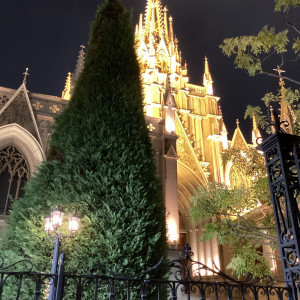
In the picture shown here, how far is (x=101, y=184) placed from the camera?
20.3 feet

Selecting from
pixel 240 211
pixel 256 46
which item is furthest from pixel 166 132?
pixel 256 46

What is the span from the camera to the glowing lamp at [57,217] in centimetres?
563

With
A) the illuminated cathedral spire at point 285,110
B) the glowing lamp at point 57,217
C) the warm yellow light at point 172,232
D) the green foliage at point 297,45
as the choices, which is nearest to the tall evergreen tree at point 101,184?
the glowing lamp at point 57,217

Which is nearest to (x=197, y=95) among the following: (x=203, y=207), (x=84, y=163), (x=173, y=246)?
(x=173, y=246)

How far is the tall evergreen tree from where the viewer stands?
5824 millimetres

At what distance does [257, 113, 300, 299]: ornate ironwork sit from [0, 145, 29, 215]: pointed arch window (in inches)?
454

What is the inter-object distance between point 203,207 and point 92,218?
551 centimetres

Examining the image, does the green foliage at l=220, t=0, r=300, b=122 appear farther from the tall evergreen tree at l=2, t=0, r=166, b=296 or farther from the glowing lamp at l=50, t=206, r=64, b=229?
the glowing lamp at l=50, t=206, r=64, b=229

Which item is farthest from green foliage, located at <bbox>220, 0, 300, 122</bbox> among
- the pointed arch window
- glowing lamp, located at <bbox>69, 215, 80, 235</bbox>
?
the pointed arch window

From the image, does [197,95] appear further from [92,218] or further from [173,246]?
[92,218]

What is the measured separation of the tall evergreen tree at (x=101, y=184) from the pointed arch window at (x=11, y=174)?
272 inches

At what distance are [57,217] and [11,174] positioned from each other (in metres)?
8.78

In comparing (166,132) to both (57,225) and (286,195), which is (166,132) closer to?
(57,225)

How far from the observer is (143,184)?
6469 mm
